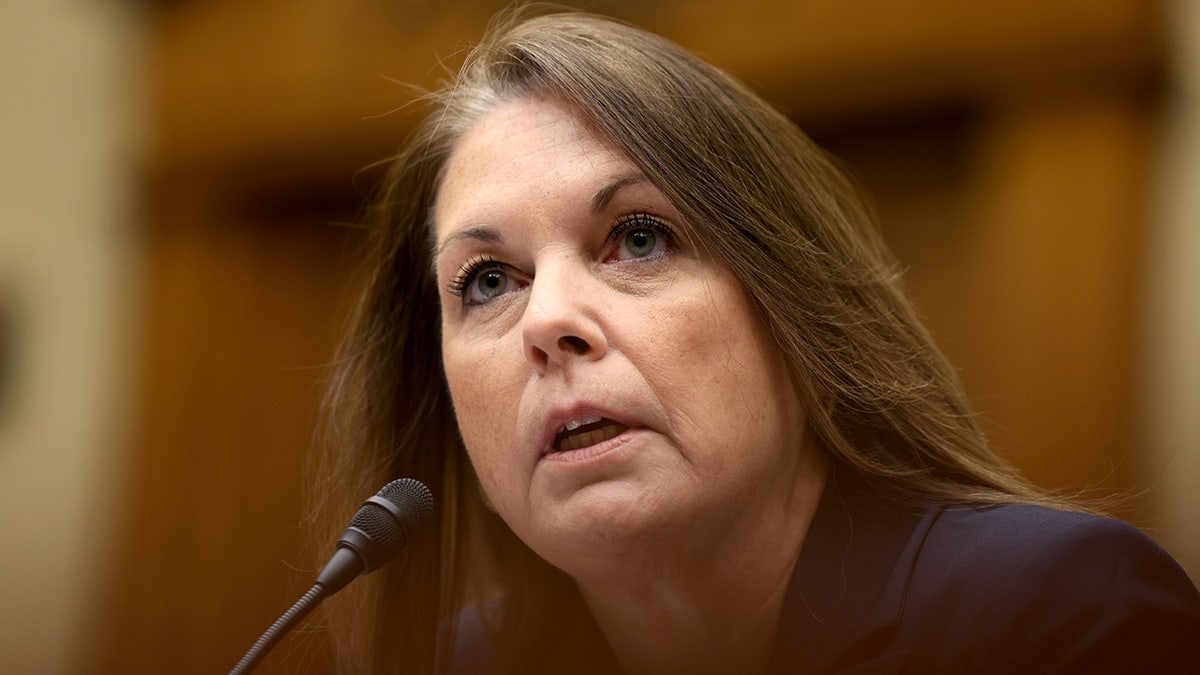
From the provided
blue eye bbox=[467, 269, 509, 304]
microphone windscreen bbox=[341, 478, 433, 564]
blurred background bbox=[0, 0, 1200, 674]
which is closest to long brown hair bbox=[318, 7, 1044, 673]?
blue eye bbox=[467, 269, 509, 304]

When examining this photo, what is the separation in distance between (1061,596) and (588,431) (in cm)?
48

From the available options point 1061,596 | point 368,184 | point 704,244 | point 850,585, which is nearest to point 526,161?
point 704,244

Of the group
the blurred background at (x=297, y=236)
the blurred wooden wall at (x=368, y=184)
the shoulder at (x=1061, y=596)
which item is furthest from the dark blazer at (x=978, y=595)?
the blurred background at (x=297, y=236)

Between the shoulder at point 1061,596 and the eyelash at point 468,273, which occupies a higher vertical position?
the eyelash at point 468,273

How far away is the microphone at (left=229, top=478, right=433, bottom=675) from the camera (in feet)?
3.75

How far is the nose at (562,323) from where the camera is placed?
123 centimetres

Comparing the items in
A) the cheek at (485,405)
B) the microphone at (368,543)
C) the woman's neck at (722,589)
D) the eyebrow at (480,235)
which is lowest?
the woman's neck at (722,589)

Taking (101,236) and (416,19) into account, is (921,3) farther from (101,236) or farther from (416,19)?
(101,236)

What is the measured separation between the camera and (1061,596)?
1.11 meters

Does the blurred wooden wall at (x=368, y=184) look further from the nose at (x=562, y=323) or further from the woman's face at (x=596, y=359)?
the nose at (x=562, y=323)

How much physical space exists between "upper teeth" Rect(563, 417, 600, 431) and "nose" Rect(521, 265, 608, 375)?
0.06 meters

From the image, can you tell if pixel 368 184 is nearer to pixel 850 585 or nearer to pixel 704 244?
pixel 704 244

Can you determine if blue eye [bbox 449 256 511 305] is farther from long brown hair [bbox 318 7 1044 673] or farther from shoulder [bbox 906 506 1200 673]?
shoulder [bbox 906 506 1200 673]

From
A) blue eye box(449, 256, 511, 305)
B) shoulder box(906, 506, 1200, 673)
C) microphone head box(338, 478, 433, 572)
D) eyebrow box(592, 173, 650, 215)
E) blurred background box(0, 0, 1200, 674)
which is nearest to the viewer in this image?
shoulder box(906, 506, 1200, 673)
